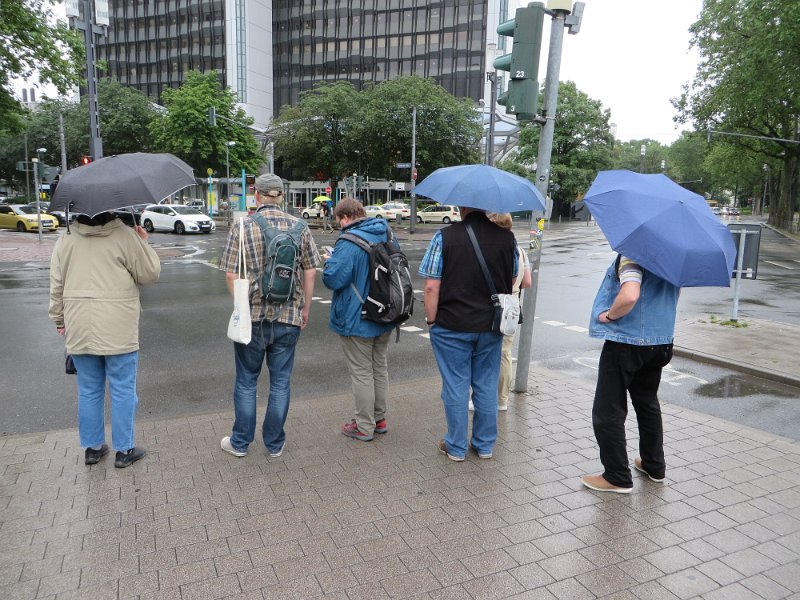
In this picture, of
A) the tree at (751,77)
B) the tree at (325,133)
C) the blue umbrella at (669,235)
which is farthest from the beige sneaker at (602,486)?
the tree at (325,133)

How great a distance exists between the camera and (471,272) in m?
4.00

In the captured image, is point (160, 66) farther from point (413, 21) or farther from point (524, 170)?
point (524, 170)

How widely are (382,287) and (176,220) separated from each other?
1191 inches

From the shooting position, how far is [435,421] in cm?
509

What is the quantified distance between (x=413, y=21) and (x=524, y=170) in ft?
105

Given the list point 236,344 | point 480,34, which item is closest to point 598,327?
point 236,344

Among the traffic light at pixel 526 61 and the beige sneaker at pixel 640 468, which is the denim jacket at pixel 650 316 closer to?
the beige sneaker at pixel 640 468

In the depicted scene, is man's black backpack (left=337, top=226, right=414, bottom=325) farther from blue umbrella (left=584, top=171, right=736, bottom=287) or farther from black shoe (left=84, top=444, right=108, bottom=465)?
black shoe (left=84, top=444, right=108, bottom=465)

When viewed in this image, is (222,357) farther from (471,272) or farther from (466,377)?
(471,272)

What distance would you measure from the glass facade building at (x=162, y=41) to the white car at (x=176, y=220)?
151ft

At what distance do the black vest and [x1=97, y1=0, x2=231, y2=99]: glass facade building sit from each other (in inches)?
3005

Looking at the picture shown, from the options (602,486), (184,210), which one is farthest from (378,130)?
(602,486)

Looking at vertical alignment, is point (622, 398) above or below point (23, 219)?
above

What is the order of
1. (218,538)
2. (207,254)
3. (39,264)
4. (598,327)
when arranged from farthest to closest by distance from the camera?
(207,254), (39,264), (598,327), (218,538)
